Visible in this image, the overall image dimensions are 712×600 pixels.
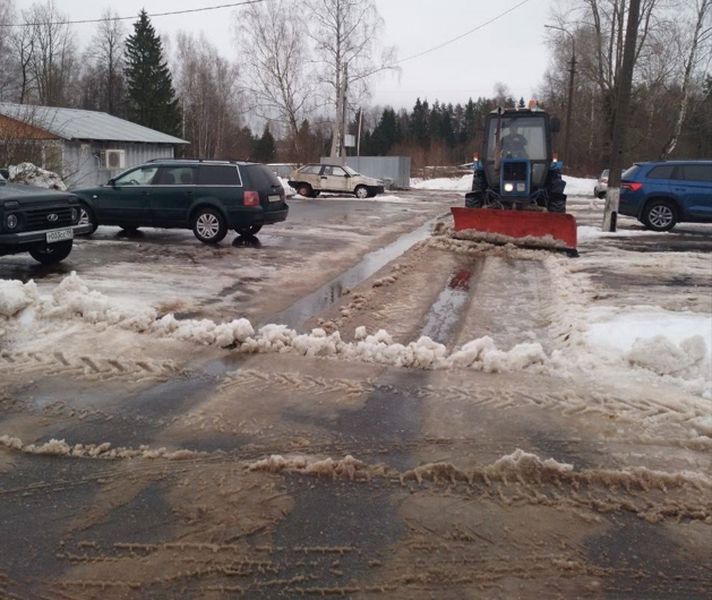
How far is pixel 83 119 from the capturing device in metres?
33.9

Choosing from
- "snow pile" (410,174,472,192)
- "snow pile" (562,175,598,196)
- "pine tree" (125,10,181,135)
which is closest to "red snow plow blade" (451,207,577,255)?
"snow pile" (562,175,598,196)

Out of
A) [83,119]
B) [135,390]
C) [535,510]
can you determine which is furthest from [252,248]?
[83,119]

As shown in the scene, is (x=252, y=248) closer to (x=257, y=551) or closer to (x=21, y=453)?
(x=21, y=453)

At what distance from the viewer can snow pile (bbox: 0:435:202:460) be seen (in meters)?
4.11

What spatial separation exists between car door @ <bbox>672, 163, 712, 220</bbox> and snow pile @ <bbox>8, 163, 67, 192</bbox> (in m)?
15.9

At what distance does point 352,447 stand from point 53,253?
8518 mm

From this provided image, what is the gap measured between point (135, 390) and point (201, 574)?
2.57 m

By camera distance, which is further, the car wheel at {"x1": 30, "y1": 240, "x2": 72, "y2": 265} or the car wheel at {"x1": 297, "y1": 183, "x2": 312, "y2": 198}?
the car wheel at {"x1": 297, "y1": 183, "x2": 312, "y2": 198}

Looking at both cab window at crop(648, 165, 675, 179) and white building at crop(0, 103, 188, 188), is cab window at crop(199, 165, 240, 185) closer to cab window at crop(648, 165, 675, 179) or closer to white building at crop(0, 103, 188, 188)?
white building at crop(0, 103, 188, 188)

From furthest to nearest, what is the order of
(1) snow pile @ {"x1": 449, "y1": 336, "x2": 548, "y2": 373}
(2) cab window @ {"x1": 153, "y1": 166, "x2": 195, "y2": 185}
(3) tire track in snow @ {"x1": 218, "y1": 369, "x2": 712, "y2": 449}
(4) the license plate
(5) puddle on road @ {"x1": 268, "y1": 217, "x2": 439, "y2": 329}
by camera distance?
(2) cab window @ {"x1": 153, "y1": 166, "x2": 195, "y2": 185} < (4) the license plate < (5) puddle on road @ {"x1": 268, "y1": 217, "x2": 439, "y2": 329} < (1) snow pile @ {"x1": 449, "y1": 336, "x2": 548, "y2": 373} < (3) tire track in snow @ {"x1": 218, "y1": 369, "x2": 712, "y2": 449}

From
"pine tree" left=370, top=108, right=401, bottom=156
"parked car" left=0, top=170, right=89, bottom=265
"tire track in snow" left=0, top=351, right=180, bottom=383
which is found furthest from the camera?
"pine tree" left=370, top=108, right=401, bottom=156

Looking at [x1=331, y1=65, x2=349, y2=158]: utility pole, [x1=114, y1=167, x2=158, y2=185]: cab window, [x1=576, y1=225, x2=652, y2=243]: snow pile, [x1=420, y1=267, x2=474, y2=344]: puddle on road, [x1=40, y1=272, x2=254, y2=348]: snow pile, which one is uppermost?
[x1=331, y1=65, x2=349, y2=158]: utility pole

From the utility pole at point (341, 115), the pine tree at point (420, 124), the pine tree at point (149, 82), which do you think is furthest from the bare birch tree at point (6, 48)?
the pine tree at point (420, 124)

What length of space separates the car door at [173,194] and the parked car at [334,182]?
1943 cm
